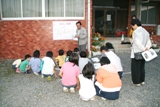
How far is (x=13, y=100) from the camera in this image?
3877 mm

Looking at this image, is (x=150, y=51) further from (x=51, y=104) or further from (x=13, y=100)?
(x=13, y=100)

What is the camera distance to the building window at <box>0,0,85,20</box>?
24.7 feet

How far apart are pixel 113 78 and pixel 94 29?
8.36 metres

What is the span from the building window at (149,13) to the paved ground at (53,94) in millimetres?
7570

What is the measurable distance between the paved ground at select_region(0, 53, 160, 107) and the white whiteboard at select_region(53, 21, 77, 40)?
2.66m

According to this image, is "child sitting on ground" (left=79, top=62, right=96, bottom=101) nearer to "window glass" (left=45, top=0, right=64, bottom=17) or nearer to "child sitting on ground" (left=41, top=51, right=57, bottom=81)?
"child sitting on ground" (left=41, top=51, right=57, bottom=81)

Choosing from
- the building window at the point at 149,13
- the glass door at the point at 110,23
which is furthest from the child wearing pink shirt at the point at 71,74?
the building window at the point at 149,13

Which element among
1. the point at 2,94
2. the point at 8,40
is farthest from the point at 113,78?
the point at 8,40

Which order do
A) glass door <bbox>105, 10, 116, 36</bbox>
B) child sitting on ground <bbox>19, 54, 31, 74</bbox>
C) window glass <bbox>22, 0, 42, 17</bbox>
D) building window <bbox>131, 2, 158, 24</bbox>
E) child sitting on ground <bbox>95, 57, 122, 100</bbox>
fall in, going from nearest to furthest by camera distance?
1. child sitting on ground <bbox>95, 57, 122, 100</bbox>
2. child sitting on ground <bbox>19, 54, 31, 74</bbox>
3. window glass <bbox>22, 0, 42, 17</bbox>
4. glass door <bbox>105, 10, 116, 36</bbox>
5. building window <bbox>131, 2, 158, 24</bbox>

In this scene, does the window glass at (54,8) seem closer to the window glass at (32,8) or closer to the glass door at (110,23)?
the window glass at (32,8)

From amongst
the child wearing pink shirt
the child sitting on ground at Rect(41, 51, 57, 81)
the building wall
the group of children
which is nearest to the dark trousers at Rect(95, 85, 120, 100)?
the group of children

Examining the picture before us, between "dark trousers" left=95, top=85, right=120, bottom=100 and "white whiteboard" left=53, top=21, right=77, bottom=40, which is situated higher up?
"white whiteboard" left=53, top=21, right=77, bottom=40

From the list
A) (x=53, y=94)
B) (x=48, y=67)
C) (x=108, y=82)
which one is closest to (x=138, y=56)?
(x=108, y=82)

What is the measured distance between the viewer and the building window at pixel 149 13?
12094mm
